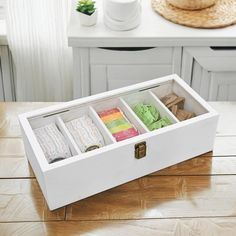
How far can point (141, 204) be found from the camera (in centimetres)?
122

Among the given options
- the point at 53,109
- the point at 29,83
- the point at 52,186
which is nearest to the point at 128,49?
the point at 29,83

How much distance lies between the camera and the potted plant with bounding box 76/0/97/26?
1.86 metres

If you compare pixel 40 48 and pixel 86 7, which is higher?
pixel 86 7

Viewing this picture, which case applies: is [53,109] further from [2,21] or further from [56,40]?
[2,21]

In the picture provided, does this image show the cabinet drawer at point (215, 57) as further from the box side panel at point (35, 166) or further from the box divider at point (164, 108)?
the box side panel at point (35, 166)

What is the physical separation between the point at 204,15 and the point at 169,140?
2.87 ft

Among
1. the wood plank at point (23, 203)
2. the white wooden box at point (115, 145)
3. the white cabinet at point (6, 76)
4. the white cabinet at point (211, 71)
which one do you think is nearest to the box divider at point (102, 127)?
the white wooden box at point (115, 145)

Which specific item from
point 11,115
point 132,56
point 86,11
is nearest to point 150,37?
point 132,56

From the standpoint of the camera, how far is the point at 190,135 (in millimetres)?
1296

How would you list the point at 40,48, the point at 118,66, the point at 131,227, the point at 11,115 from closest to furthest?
the point at 131,227, the point at 11,115, the point at 118,66, the point at 40,48

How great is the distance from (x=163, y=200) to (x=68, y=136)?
30 cm

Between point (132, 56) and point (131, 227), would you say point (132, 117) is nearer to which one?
point (131, 227)

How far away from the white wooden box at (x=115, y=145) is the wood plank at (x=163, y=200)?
0.03m

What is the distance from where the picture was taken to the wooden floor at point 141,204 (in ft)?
3.79
